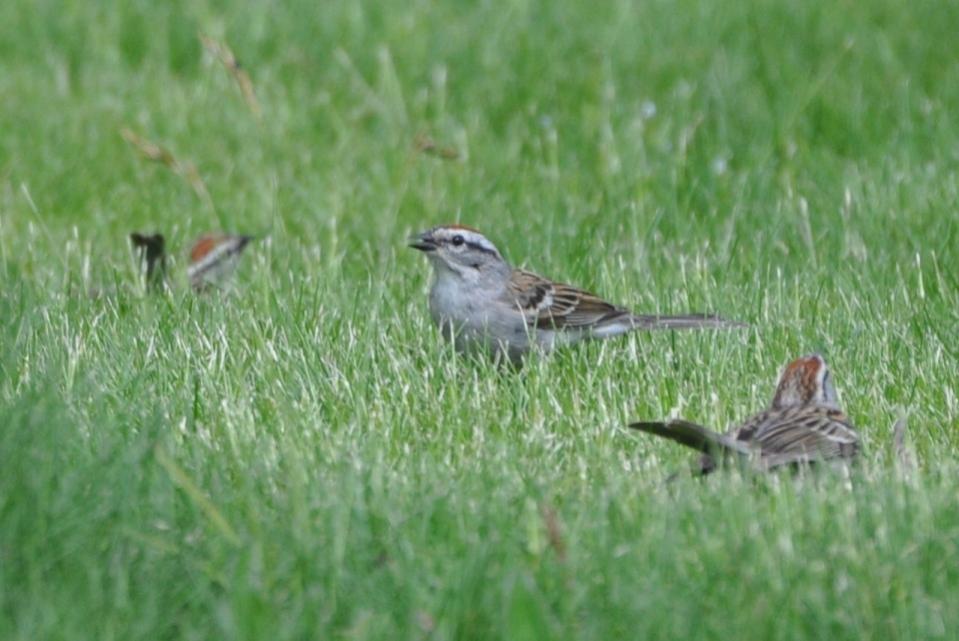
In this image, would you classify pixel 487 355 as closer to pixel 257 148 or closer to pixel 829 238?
pixel 829 238

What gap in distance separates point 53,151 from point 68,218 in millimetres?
1003

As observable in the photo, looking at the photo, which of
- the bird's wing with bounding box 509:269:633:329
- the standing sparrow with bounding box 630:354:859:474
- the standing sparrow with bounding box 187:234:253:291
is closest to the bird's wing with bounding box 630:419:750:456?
the standing sparrow with bounding box 630:354:859:474

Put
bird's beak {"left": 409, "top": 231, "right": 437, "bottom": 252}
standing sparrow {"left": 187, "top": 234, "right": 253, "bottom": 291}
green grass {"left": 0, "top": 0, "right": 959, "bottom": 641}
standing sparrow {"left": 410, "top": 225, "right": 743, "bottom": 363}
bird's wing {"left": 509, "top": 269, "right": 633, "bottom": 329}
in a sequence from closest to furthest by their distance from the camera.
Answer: green grass {"left": 0, "top": 0, "right": 959, "bottom": 641}, standing sparrow {"left": 410, "top": 225, "right": 743, "bottom": 363}, bird's wing {"left": 509, "top": 269, "right": 633, "bottom": 329}, bird's beak {"left": 409, "top": 231, "right": 437, "bottom": 252}, standing sparrow {"left": 187, "top": 234, "right": 253, "bottom": 291}

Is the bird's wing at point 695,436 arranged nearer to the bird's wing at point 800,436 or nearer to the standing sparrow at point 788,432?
the standing sparrow at point 788,432

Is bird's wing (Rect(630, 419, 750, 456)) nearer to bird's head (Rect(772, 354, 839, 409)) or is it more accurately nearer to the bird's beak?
bird's head (Rect(772, 354, 839, 409))

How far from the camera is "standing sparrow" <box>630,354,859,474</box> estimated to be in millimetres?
5070

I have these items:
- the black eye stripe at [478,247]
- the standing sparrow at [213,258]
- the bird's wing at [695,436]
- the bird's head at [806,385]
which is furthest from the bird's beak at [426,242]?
the bird's wing at [695,436]

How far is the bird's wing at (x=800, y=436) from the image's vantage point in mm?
5207

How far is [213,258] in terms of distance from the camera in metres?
8.34

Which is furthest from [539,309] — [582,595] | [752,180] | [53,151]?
[53,151]

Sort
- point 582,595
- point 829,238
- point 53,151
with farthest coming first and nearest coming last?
1. point 53,151
2. point 829,238
3. point 582,595

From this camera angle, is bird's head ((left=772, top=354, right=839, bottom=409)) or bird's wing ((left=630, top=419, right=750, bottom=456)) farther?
bird's head ((left=772, top=354, right=839, bottom=409))

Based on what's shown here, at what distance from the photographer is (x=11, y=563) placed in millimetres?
4309

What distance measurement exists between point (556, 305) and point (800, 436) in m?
2.24
